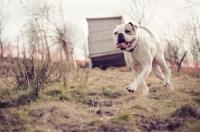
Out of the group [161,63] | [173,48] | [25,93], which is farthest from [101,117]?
[173,48]

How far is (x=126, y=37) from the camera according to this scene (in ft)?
17.4

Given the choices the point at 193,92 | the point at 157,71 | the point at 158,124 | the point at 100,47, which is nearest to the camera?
the point at 158,124

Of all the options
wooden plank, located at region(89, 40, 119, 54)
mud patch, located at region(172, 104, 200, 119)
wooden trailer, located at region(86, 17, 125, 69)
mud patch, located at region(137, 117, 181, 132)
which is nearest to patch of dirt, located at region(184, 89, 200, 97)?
mud patch, located at region(172, 104, 200, 119)

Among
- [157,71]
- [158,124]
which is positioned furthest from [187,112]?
[157,71]

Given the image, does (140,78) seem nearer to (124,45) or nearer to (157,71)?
(124,45)

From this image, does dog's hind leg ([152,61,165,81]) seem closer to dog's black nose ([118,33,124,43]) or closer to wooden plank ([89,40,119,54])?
dog's black nose ([118,33,124,43])

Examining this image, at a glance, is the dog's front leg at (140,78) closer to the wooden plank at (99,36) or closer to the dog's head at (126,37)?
the dog's head at (126,37)

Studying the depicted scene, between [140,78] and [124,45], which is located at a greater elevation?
[124,45]

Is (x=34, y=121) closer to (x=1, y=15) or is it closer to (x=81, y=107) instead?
(x=81, y=107)

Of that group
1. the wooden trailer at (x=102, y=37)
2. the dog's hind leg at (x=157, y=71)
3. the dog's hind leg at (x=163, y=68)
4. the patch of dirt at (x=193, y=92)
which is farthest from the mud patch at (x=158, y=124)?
the wooden trailer at (x=102, y=37)

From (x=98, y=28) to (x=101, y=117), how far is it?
13555mm

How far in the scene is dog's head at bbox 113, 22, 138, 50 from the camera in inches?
209

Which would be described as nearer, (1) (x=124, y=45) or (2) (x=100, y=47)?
(1) (x=124, y=45)

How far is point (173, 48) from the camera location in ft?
77.6
